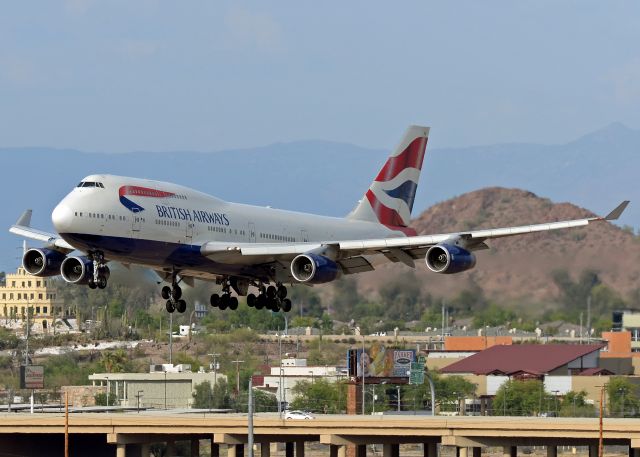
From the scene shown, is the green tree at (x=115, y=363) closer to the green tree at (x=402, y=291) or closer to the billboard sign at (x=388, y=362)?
the billboard sign at (x=388, y=362)

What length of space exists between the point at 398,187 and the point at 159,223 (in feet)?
70.4

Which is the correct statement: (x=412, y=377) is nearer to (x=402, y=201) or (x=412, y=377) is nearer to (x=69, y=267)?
(x=402, y=201)

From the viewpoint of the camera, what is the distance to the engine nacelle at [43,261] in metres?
76.6

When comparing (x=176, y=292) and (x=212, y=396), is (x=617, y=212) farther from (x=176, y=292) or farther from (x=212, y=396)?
(x=212, y=396)

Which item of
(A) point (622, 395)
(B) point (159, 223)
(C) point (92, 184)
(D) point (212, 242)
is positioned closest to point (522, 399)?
(A) point (622, 395)

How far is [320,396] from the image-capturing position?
143375mm

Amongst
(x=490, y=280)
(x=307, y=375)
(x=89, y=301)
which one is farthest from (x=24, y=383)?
(x=89, y=301)

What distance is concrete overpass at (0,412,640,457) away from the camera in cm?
8012

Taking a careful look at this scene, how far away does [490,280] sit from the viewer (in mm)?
101375

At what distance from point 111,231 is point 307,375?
86.6 metres

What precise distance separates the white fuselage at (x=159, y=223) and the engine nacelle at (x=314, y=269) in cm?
298

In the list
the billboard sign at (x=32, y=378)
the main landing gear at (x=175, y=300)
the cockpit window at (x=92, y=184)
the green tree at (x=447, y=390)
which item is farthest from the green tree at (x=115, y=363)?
the cockpit window at (x=92, y=184)

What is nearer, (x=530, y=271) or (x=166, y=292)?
(x=166, y=292)

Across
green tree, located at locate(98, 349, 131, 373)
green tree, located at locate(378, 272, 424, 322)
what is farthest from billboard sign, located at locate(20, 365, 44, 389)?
green tree, located at locate(98, 349, 131, 373)
